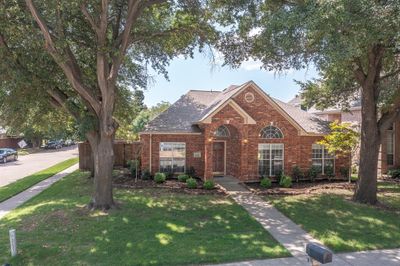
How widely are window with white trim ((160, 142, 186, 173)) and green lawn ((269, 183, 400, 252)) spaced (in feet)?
22.9

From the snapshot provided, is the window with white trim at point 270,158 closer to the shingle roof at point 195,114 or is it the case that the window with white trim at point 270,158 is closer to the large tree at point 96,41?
the shingle roof at point 195,114

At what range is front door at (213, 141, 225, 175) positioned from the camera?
73.2ft

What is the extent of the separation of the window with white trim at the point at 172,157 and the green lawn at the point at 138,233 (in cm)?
565

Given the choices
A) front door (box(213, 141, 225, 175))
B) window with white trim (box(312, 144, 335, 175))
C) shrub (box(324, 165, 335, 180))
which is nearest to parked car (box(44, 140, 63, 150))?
front door (box(213, 141, 225, 175))

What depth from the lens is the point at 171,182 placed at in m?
19.5

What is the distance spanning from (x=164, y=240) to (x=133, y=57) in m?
11.4

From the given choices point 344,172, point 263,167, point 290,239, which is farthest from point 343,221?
point 344,172

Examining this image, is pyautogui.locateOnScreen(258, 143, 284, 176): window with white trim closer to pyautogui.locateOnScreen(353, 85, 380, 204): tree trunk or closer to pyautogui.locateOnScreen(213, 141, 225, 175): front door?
pyautogui.locateOnScreen(213, 141, 225, 175): front door

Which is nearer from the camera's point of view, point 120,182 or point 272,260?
point 272,260

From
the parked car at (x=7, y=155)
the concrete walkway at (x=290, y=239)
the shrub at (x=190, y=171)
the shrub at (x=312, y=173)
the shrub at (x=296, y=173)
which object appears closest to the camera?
the concrete walkway at (x=290, y=239)

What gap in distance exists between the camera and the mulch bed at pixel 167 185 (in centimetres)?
1709

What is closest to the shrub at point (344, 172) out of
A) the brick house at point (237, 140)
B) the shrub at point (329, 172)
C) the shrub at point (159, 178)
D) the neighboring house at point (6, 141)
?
the brick house at point (237, 140)

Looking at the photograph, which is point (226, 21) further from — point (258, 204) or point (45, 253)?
point (45, 253)

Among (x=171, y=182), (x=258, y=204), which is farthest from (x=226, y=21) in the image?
(x=171, y=182)
